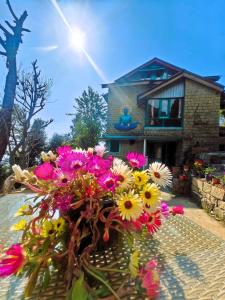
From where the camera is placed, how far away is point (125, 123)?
1482cm

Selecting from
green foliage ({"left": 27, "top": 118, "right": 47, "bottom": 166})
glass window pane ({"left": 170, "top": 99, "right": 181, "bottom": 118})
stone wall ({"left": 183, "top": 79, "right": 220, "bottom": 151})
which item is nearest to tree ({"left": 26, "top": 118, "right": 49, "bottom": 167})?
green foliage ({"left": 27, "top": 118, "right": 47, "bottom": 166})

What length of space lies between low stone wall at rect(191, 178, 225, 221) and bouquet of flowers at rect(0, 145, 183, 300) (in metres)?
4.12

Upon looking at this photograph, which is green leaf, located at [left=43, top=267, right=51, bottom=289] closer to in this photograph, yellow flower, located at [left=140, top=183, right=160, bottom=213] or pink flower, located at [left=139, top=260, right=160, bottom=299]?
pink flower, located at [left=139, top=260, right=160, bottom=299]

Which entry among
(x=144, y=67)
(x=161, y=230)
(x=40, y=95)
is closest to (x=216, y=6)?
(x=161, y=230)

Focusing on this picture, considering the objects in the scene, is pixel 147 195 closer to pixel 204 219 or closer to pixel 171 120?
pixel 204 219

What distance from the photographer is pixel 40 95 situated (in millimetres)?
10898

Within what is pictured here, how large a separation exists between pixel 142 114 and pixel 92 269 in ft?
48.2

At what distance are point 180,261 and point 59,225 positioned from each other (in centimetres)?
68

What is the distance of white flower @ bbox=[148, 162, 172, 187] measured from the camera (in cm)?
108

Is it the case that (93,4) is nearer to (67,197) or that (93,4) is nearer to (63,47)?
(67,197)

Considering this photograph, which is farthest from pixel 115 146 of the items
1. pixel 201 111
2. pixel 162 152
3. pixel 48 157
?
pixel 48 157

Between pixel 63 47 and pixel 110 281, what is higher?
pixel 63 47

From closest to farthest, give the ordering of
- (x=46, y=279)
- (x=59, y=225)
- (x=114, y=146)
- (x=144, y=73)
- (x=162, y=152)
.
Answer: (x=46, y=279) → (x=59, y=225) → (x=162, y=152) → (x=114, y=146) → (x=144, y=73)

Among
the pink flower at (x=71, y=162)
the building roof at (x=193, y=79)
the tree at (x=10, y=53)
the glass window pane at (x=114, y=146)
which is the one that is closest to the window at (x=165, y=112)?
the building roof at (x=193, y=79)
